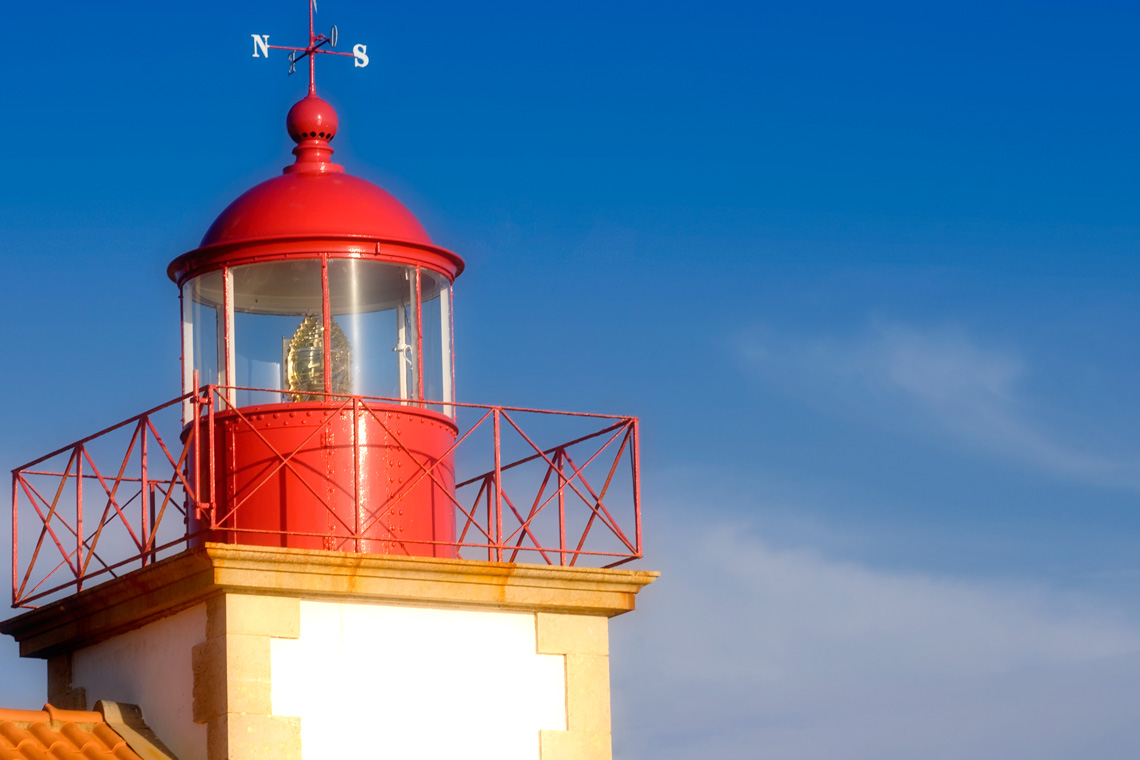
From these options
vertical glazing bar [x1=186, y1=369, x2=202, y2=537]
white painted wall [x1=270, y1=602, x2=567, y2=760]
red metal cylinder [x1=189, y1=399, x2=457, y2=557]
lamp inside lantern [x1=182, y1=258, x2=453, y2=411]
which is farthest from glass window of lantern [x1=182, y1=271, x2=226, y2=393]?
white painted wall [x1=270, y1=602, x2=567, y2=760]

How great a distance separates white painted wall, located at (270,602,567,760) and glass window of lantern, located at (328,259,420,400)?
1.49 m

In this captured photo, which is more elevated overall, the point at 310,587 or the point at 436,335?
the point at 436,335

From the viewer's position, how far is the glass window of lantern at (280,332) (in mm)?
→ 11859

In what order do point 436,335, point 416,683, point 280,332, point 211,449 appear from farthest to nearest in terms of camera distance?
point 436,335
point 280,332
point 416,683
point 211,449

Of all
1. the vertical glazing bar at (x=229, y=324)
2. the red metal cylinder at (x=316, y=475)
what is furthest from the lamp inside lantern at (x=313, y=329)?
the red metal cylinder at (x=316, y=475)

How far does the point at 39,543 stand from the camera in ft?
38.3

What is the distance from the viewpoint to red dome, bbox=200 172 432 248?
38.5 feet

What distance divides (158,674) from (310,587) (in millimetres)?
1129

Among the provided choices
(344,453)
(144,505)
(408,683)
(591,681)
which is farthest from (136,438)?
(591,681)

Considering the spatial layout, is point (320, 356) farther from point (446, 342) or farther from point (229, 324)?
point (446, 342)

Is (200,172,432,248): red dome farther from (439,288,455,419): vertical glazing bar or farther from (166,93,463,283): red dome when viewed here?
(439,288,455,419): vertical glazing bar

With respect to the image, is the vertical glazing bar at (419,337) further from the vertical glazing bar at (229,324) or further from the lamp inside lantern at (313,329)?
the vertical glazing bar at (229,324)

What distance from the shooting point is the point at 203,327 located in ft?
39.7


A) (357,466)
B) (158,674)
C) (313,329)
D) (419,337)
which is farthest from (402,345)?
(158,674)
